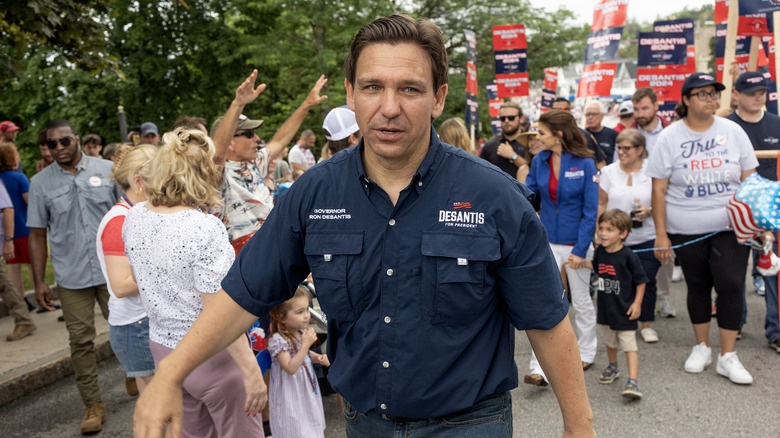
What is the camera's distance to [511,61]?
13.8 meters

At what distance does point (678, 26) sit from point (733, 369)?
7869mm

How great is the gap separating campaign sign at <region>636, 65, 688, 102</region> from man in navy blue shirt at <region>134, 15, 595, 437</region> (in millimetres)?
10195

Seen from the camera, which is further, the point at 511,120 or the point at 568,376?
the point at 511,120

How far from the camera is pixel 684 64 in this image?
11.0 m

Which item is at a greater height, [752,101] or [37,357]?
[752,101]

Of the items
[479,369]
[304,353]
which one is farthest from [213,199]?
[479,369]

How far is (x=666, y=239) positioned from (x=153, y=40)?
1893 centimetres

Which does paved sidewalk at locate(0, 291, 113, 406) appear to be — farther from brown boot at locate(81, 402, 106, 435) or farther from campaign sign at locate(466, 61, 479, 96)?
campaign sign at locate(466, 61, 479, 96)

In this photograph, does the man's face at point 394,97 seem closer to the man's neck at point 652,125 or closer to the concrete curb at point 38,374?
the concrete curb at point 38,374

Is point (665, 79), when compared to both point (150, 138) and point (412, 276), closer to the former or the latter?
point (150, 138)

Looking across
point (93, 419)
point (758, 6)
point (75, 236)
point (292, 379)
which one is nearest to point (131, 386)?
point (93, 419)

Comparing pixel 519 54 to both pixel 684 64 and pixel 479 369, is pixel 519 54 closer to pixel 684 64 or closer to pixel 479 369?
pixel 684 64

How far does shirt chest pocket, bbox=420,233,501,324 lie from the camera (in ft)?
6.30

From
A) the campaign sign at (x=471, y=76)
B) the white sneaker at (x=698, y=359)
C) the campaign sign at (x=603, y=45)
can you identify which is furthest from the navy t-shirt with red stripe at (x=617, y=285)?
the campaign sign at (x=471, y=76)
